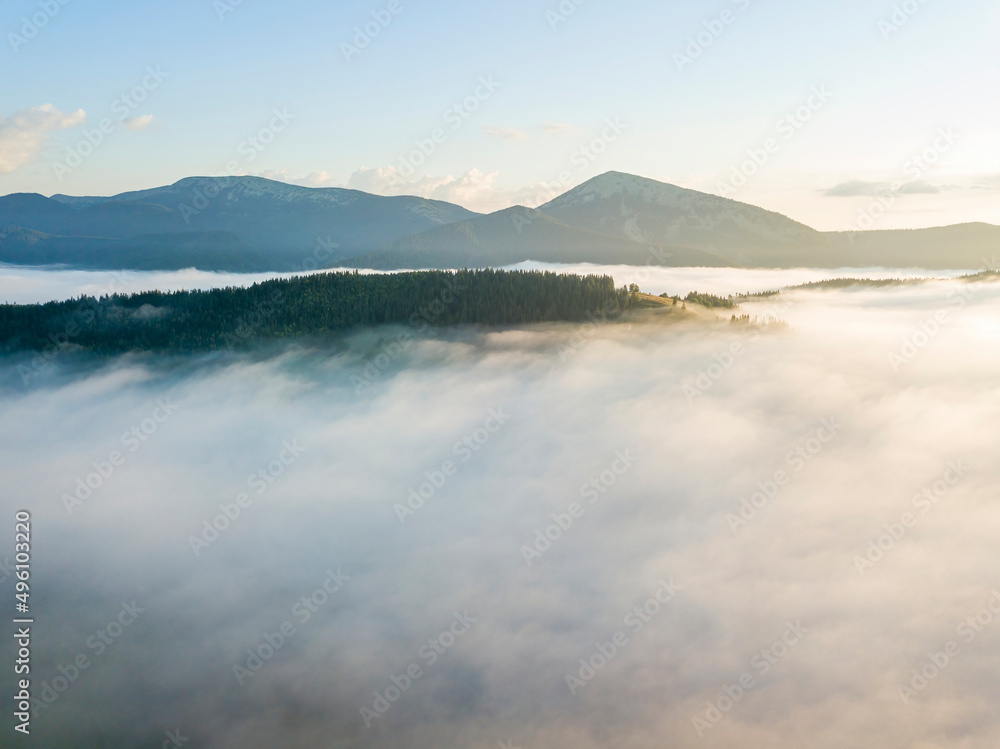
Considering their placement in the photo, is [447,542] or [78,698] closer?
[78,698]

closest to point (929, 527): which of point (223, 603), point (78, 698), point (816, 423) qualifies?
point (816, 423)

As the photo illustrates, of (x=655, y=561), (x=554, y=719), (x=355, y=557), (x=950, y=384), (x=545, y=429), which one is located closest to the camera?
(x=554, y=719)

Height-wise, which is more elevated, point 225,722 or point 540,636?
point 540,636

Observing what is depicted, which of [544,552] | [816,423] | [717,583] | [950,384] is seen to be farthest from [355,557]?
[950,384]

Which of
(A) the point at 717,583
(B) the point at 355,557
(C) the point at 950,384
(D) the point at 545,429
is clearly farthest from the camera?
(D) the point at 545,429

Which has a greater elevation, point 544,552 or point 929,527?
point 929,527

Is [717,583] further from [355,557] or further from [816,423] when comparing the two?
[355,557]

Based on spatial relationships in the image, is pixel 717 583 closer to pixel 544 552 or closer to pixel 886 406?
pixel 544 552

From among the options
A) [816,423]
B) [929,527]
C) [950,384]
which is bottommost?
[929,527]

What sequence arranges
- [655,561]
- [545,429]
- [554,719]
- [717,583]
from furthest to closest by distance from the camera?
→ 1. [545,429]
2. [655,561]
3. [717,583]
4. [554,719]
